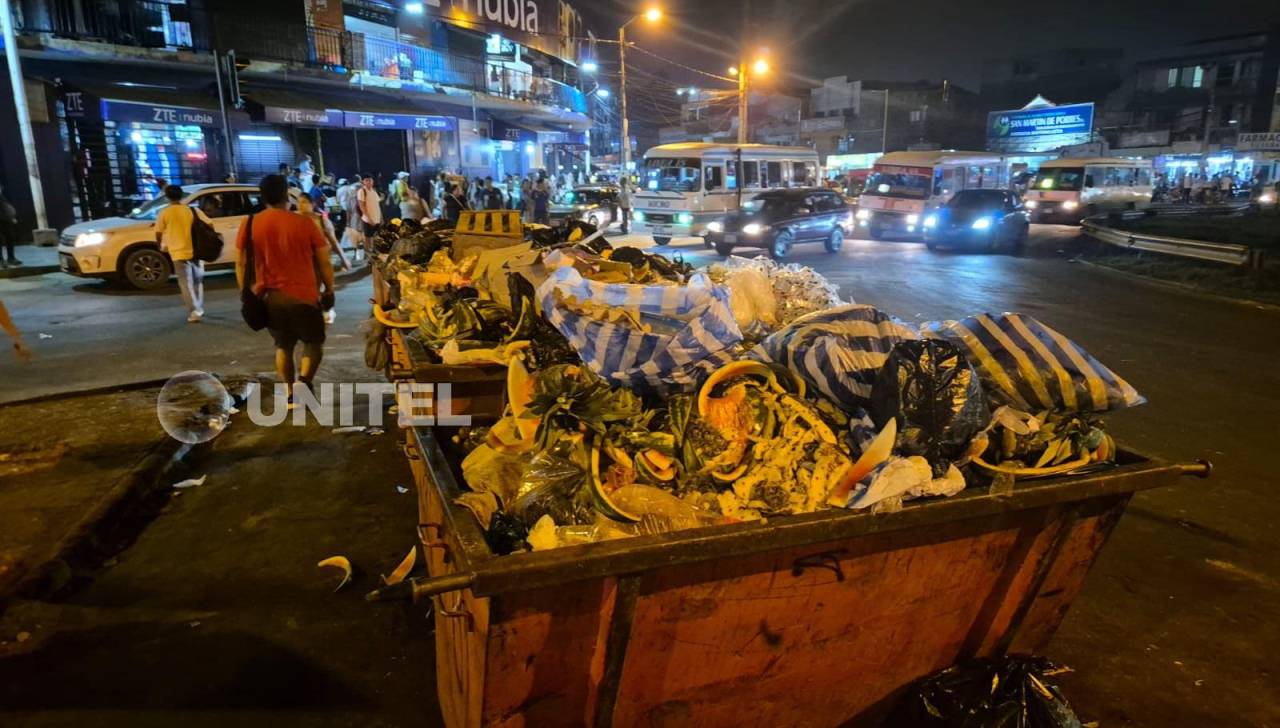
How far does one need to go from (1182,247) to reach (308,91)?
22.5 metres

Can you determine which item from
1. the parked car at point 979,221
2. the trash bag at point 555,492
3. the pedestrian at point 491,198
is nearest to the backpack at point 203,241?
the trash bag at point 555,492

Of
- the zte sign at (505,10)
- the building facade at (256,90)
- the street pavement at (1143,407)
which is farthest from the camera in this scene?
the zte sign at (505,10)

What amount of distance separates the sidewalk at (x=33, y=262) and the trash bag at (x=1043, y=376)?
16.4m

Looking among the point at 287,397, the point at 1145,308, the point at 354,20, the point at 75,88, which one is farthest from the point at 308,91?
the point at 1145,308

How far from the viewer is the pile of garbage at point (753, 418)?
2111 mm

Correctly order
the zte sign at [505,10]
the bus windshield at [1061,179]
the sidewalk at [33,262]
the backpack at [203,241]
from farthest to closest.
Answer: the bus windshield at [1061,179]
the zte sign at [505,10]
the sidewalk at [33,262]
the backpack at [203,241]

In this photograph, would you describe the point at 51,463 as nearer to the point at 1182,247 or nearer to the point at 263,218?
the point at 263,218

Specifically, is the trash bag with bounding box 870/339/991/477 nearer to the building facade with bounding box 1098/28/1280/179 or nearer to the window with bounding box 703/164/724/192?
the window with bounding box 703/164/724/192

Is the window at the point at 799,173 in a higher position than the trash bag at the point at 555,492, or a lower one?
higher

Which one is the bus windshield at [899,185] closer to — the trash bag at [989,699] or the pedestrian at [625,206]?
the pedestrian at [625,206]

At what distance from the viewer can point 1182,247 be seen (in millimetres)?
15930

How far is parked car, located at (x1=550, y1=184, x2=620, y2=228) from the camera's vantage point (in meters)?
25.5

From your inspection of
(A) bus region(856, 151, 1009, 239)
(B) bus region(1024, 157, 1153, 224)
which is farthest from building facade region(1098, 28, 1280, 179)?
(A) bus region(856, 151, 1009, 239)

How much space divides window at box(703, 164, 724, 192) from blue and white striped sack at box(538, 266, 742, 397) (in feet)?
55.4
